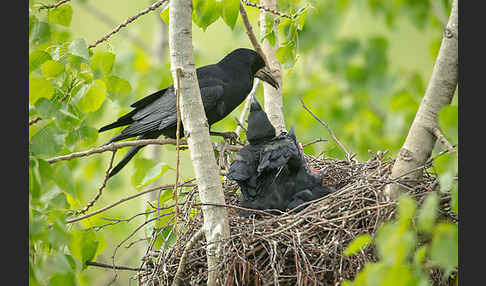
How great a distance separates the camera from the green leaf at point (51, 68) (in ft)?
8.95

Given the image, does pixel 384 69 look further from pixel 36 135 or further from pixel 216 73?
pixel 36 135

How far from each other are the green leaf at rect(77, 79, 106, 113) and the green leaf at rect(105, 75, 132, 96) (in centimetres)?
23

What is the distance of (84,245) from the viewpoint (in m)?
2.61

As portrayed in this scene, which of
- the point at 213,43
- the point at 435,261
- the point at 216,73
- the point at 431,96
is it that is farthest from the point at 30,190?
the point at 213,43

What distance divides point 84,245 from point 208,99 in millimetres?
1675

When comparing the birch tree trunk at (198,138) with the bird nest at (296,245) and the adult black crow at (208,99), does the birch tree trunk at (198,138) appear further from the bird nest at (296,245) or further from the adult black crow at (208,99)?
the adult black crow at (208,99)

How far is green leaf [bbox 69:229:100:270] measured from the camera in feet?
8.39

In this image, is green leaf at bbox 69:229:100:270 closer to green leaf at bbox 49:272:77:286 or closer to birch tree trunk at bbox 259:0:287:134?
green leaf at bbox 49:272:77:286

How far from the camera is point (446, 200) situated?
7.42 feet

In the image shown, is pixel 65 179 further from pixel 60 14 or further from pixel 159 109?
pixel 159 109

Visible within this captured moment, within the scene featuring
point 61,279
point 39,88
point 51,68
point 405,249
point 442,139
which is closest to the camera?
point 405,249

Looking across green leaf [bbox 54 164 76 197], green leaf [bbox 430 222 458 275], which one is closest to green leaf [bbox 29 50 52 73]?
green leaf [bbox 54 164 76 197]

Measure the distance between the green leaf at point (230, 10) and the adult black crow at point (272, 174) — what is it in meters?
0.58

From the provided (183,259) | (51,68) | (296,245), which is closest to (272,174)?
(296,245)
